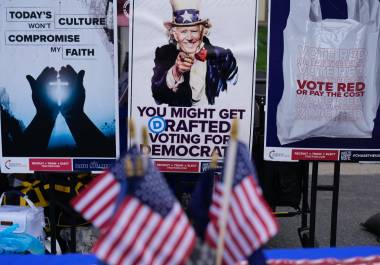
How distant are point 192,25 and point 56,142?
48.4 inches

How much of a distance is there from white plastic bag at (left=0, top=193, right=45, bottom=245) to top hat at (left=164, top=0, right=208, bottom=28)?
5.50 ft

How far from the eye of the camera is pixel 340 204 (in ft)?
19.6

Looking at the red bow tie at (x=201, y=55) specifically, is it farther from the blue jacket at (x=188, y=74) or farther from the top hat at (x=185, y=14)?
the top hat at (x=185, y=14)

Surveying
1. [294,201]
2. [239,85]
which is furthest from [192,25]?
Answer: [294,201]

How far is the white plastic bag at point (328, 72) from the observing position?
330cm

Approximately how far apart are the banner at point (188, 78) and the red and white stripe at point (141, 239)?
1.80 metres

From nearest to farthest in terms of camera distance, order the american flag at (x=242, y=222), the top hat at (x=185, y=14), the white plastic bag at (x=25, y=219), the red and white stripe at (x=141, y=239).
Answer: the red and white stripe at (x=141, y=239) < the american flag at (x=242, y=222) < the top hat at (x=185, y=14) < the white plastic bag at (x=25, y=219)

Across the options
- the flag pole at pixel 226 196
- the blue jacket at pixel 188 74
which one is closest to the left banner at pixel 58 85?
the blue jacket at pixel 188 74

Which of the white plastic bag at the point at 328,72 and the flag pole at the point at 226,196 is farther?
the white plastic bag at the point at 328,72

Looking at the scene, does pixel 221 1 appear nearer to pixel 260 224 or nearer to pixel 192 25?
pixel 192 25

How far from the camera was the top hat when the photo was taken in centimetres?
322

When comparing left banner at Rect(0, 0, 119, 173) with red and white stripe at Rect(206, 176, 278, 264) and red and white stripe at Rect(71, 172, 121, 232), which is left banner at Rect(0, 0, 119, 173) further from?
red and white stripe at Rect(206, 176, 278, 264)

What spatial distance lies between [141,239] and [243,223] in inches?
13.8

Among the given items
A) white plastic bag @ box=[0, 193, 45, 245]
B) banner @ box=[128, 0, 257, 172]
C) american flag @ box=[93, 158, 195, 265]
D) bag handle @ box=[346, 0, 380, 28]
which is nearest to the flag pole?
american flag @ box=[93, 158, 195, 265]
